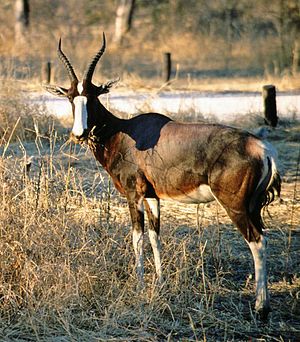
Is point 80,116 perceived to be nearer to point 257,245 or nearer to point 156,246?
point 156,246

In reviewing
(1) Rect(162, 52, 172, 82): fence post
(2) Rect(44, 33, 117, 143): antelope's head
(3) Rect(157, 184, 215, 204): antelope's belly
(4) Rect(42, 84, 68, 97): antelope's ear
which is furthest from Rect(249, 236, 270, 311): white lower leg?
(1) Rect(162, 52, 172, 82): fence post

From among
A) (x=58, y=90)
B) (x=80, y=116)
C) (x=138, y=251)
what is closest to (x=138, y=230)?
(x=138, y=251)

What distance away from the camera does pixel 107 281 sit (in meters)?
7.29

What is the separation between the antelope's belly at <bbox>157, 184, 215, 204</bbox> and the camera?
7.32 m

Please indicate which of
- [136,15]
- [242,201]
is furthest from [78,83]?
[136,15]

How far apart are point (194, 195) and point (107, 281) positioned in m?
1.08

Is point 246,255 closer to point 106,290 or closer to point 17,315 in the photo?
point 106,290

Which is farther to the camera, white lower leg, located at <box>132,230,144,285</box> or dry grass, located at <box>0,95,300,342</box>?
white lower leg, located at <box>132,230,144,285</box>

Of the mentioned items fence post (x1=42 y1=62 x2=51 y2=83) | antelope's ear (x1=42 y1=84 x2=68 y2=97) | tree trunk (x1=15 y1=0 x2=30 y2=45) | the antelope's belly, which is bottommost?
the antelope's belly

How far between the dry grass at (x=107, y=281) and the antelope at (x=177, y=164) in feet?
0.88

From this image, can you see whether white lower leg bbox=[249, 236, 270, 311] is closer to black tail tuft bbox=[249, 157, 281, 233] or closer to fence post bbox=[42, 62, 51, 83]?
black tail tuft bbox=[249, 157, 281, 233]

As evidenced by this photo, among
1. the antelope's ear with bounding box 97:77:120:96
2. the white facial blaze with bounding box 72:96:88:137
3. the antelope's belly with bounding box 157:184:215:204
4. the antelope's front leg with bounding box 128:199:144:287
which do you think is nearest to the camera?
the antelope's belly with bounding box 157:184:215:204

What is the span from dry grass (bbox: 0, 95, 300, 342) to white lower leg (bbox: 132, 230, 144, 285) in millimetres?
143

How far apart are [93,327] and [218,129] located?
206 cm
